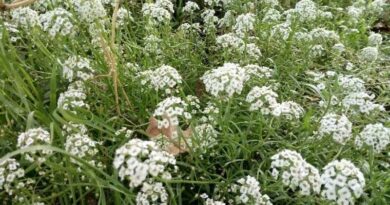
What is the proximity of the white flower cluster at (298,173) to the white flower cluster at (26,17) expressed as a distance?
1652 millimetres

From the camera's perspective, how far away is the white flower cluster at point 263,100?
296cm

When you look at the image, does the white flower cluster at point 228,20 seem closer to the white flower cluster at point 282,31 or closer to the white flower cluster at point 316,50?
the white flower cluster at point 282,31

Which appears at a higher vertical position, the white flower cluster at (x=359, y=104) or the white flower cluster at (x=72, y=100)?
the white flower cluster at (x=72, y=100)

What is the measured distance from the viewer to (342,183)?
232 cm

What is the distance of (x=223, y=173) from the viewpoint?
3119 millimetres

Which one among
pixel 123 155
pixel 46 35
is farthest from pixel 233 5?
pixel 123 155

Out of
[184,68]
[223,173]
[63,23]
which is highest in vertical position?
[63,23]

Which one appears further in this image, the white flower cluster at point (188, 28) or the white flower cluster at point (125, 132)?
the white flower cluster at point (188, 28)

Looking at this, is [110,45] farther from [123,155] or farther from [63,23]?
→ [123,155]

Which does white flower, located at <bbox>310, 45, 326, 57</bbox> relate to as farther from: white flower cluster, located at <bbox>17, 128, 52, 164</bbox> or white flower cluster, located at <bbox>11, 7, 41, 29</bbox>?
white flower cluster, located at <bbox>17, 128, 52, 164</bbox>

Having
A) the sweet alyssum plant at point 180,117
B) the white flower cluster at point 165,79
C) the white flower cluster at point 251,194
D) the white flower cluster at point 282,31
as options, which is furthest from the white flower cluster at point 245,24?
the white flower cluster at point 251,194

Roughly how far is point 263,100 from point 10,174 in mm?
1275

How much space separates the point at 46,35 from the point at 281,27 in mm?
1590

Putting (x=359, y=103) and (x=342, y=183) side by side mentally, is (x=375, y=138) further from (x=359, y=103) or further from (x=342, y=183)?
(x=342, y=183)
